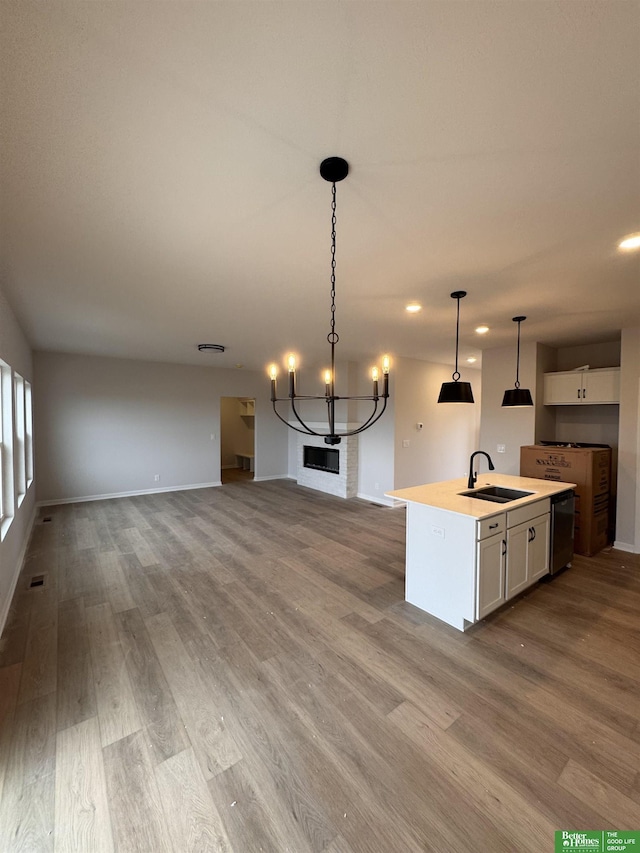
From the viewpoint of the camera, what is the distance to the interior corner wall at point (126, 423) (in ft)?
20.0

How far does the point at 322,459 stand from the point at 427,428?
2401 millimetres

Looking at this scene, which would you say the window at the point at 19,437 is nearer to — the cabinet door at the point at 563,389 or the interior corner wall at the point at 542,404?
the interior corner wall at the point at 542,404

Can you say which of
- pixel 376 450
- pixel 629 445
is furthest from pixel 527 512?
pixel 376 450

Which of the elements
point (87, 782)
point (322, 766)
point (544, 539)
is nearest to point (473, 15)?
point (322, 766)

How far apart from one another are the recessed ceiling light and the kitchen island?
195cm

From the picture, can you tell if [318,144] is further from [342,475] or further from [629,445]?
[342,475]

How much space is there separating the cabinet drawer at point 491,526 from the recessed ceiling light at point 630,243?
2.01 metres

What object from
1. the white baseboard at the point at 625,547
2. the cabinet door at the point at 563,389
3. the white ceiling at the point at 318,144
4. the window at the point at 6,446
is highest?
the white ceiling at the point at 318,144

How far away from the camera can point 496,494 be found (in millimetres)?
3592

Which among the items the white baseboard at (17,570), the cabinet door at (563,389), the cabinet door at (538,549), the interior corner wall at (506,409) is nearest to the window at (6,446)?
the white baseboard at (17,570)

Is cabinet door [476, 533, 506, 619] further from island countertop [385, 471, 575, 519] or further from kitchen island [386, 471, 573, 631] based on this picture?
island countertop [385, 471, 575, 519]

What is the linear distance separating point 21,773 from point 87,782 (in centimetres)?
34

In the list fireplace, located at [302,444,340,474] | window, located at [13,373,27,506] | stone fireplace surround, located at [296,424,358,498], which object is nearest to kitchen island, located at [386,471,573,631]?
stone fireplace surround, located at [296,424,358,498]

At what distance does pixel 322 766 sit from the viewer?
5.15 feet
